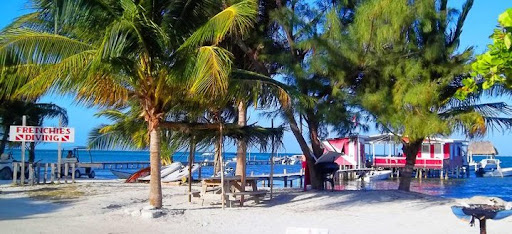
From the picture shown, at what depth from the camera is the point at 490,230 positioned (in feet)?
34.3

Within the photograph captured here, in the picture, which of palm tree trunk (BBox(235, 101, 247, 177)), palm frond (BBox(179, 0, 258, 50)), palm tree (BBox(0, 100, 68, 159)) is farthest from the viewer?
palm tree (BBox(0, 100, 68, 159))

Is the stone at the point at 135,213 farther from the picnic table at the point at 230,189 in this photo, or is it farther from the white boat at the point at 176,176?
the white boat at the point at 176,176

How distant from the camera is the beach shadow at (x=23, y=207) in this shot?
37.3 feet

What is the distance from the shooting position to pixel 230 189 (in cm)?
1500

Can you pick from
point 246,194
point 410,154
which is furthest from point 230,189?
point 410,154

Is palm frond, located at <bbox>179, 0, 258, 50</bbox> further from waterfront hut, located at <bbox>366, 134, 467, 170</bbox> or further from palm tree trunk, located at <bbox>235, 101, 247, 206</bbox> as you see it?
waterfront hut, located at <bbox>366, 134, 467, 170</bbox>

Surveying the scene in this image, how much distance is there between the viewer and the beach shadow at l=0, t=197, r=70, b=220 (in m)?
11.4

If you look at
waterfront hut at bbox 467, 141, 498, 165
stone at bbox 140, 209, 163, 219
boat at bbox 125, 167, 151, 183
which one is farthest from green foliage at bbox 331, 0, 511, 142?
waterfront hut at bbox 467, 141, 498, 165

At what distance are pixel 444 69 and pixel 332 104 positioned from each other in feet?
10.5

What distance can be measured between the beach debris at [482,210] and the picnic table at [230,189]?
7.15m

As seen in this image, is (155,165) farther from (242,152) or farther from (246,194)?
(242,152)

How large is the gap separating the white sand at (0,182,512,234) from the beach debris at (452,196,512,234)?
3.20 m

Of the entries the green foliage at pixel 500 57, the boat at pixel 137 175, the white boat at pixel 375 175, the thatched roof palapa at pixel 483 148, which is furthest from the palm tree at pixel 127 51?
the thatched roof palapa at pixel 483 148

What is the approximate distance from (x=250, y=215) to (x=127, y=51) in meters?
4.50
